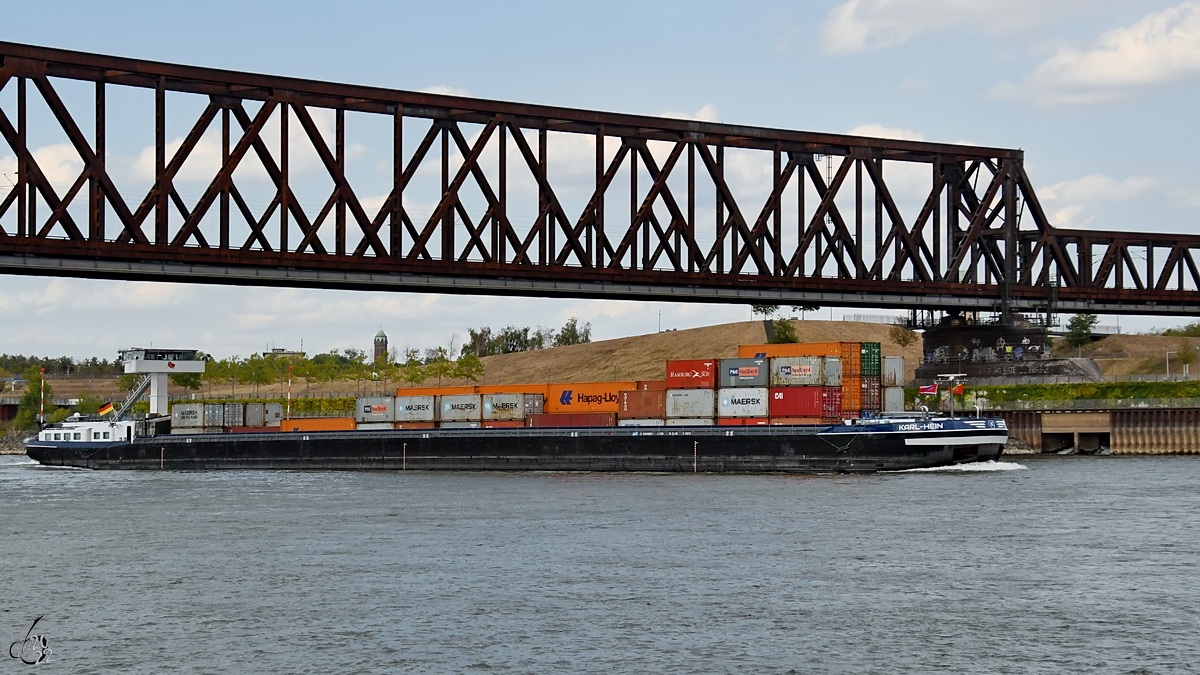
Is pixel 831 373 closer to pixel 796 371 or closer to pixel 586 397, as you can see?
pixel 796 371

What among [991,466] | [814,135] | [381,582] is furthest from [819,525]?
[814,135]

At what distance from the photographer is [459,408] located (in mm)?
91250

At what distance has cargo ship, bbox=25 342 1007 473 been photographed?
76.8 metres

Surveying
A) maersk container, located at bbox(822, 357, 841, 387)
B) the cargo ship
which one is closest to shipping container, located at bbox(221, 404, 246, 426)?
the cargo ship

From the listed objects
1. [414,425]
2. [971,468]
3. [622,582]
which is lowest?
[622,582]

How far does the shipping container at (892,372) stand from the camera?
83219mm

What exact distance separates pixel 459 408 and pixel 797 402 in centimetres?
2427

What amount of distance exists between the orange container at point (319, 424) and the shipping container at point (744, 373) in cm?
3150

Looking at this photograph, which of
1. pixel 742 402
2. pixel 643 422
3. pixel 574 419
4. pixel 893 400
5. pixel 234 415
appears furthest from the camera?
pixel 234 415

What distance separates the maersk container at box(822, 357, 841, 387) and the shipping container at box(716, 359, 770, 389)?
356 cm

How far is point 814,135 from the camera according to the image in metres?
111

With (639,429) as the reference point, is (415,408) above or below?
above

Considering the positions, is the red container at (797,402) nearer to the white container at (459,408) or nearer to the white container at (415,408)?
the white container at (459,408)

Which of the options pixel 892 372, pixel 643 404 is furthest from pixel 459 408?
pixel 892 372
